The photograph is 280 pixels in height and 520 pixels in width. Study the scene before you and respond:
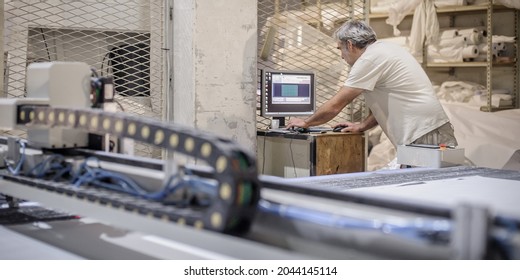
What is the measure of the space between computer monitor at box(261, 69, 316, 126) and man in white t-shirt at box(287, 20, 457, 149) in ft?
3.14

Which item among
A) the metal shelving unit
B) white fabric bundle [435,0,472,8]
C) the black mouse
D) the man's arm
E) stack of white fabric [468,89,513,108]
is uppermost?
white fabric bundle [435,0,472,8]

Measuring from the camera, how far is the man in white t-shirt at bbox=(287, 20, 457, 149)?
375 centimetres

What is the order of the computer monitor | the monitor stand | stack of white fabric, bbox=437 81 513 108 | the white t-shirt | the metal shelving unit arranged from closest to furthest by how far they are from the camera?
the white t-shirt < the computer monitor < the monitor stand < the metal shelving unit < stack of white fabric, bbox=437 81 513 108

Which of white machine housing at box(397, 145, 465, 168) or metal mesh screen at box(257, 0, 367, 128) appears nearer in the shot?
white machine housing at box(397, 145, 465, 168)

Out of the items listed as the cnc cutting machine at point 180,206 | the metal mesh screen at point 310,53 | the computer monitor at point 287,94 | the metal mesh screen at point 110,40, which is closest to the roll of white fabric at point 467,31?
the metal mesh screen at point 310,53

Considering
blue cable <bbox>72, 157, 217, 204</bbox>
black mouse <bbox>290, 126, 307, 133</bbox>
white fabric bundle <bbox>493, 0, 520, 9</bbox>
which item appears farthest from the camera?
white fabric bundle <bbox>493, 0, 520, 9</bbox>

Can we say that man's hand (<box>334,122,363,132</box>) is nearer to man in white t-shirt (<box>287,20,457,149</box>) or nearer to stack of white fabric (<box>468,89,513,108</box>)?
man in white t-shirt (<box>287,20,457,149</box>)

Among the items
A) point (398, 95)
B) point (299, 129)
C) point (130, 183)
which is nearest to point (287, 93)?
point (299, 129)

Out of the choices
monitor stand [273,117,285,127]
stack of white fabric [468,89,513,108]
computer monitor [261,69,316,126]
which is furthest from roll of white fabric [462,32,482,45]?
monitor stand [273,117,285,127]

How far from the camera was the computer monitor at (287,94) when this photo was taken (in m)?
4.78

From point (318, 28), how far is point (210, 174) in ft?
14.7

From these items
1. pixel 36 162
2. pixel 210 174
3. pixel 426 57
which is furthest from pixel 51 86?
pixel 426 57

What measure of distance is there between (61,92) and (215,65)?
236 cm

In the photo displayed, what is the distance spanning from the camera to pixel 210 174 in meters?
1.45
